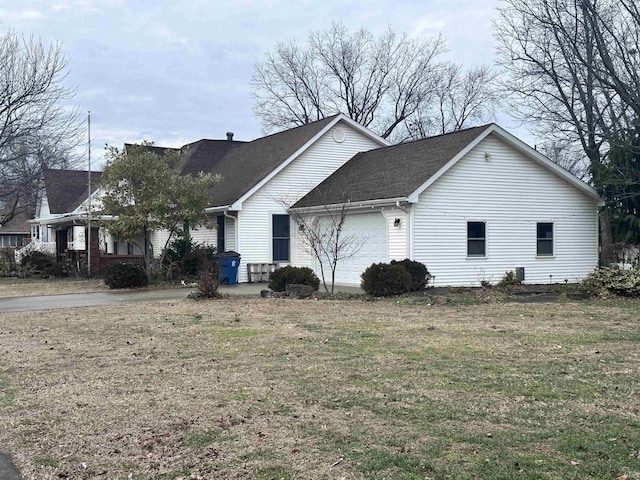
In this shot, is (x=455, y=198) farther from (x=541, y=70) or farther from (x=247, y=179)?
(x=541, y=70)

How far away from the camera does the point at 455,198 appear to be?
20703 mm

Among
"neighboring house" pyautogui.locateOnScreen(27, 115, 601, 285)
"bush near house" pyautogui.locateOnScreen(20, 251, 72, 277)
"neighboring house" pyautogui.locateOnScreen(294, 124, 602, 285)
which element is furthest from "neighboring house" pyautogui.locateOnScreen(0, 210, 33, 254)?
"neighboring house" pyautogui.locateOnScreen(294, 124, 602, 285)

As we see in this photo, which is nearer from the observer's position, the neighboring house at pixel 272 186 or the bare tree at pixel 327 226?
the bare tree at pixel 327 226

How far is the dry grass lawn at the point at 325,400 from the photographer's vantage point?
5094 mm

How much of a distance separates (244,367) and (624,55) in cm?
2028

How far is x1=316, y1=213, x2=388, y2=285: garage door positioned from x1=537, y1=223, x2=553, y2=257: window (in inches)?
217

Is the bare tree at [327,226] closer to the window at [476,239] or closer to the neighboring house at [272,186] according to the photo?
the neighboring house at [272,186]

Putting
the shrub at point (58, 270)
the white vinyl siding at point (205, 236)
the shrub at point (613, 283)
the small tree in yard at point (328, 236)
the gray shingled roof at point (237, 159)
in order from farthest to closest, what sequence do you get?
the shrub at point (58, 270) < the white vinyl siding at point (205, 236) < the gray shingled roof at point (237, 159) < the small tree in yard at point (328, 236) < the shrub at point (613, 283)

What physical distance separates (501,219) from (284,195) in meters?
7.86

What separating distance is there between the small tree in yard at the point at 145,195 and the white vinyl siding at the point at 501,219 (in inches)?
298

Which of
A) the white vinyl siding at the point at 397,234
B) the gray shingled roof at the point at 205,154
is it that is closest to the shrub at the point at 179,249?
the gray shingled roof at the point at 205,154

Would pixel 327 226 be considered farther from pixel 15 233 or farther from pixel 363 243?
pixel 15 233

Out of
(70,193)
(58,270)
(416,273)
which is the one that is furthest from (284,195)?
(70,193)

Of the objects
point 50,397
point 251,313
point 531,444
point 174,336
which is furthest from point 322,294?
point 531,444
